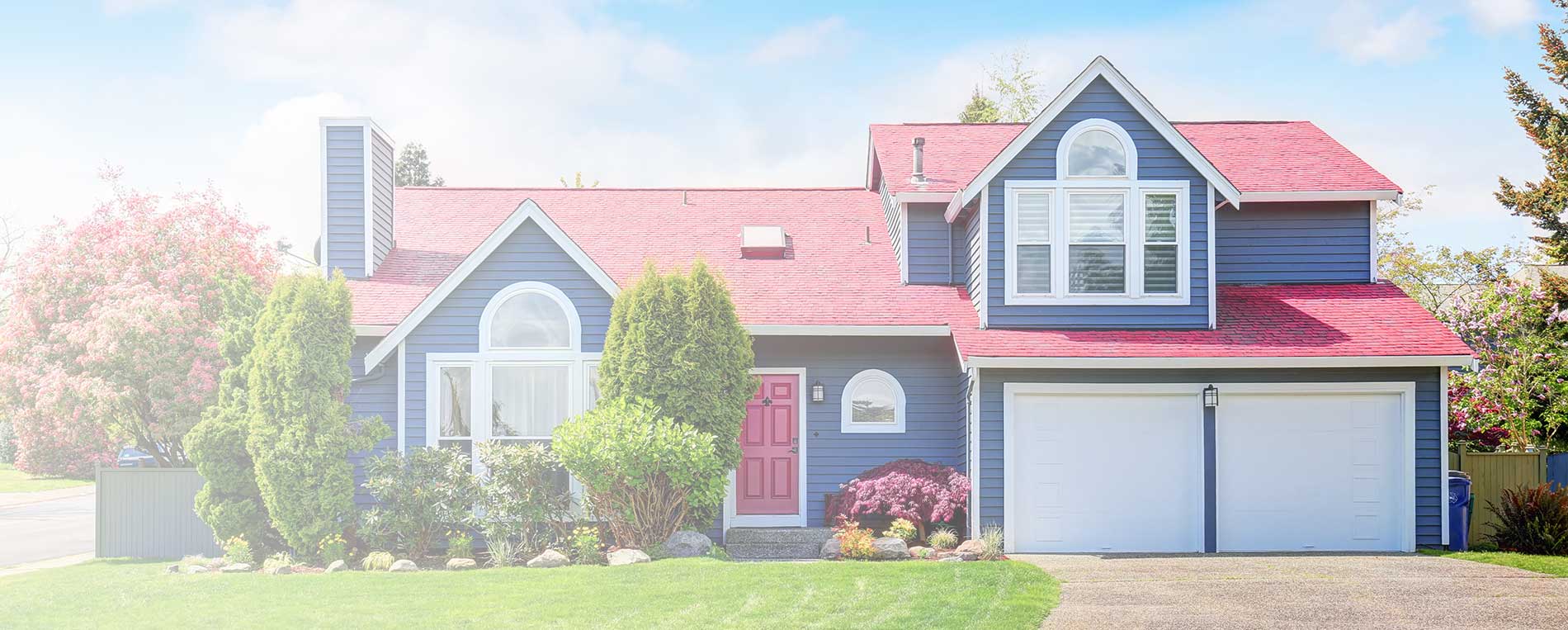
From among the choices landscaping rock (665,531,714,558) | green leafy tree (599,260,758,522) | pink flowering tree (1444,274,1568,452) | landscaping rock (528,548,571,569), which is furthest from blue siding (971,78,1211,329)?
landscaping rock (528,548,571,569)

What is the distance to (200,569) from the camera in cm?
1411

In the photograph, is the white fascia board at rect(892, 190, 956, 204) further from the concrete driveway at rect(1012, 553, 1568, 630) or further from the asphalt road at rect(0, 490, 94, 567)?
the asphalt road at rect(0, 490, 94, 567)

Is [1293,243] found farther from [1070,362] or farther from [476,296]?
[476,296]

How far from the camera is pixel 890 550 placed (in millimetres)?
14016

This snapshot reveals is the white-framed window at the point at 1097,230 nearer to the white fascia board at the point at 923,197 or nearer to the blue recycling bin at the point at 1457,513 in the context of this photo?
the white fascia board at the point at 923,197

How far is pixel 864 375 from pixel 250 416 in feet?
23.8

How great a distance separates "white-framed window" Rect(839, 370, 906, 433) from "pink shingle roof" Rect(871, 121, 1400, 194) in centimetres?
266

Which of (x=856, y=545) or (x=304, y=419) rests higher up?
(x=304, y=419)

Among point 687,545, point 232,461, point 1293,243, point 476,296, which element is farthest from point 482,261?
point 1293,243

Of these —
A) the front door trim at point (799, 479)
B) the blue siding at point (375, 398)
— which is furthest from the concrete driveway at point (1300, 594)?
the blue siding at point (375, 398)

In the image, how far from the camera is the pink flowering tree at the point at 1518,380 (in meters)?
18.5

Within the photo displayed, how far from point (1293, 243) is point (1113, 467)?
471 centimetres

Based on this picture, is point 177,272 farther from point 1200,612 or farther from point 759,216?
point 1200,612

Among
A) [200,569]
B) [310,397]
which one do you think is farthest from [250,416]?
[200,569]
